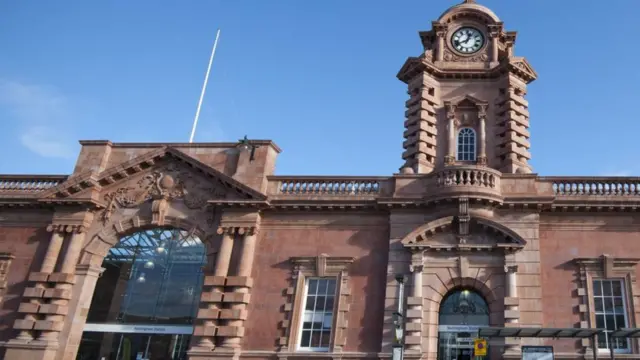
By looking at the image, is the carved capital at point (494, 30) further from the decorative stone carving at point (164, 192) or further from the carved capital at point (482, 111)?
the decorative stone carving at point (164, 192)

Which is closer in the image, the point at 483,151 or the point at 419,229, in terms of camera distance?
the point at 419,229

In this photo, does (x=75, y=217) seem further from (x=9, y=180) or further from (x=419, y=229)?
(x=419, y=229)

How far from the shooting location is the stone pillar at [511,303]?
19531 millimetres

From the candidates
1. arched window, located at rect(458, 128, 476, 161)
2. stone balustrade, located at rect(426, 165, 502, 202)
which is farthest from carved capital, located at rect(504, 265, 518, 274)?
arched window, located at rect(458, 128, 476, 161)

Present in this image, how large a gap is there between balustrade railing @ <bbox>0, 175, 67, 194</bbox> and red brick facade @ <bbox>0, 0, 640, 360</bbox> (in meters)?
0.10

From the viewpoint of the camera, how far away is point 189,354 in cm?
2142

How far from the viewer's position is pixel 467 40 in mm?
28531

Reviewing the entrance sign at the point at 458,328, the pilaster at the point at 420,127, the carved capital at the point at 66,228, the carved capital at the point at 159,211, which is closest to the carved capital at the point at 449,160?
the pilaster at the point at 420,127

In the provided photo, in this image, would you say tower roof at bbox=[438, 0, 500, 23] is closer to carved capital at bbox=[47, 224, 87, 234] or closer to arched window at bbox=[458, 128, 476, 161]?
arched window at bbox=[458, 128, 476, 161]

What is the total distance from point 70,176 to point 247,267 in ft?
32.6

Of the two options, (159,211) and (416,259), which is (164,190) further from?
(416,259)

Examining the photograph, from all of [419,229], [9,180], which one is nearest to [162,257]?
[9,180]

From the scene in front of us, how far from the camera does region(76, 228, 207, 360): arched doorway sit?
23.6 meters

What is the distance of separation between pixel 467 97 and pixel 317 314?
1237cm
